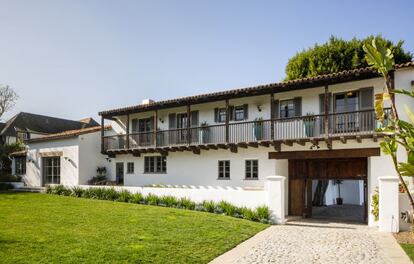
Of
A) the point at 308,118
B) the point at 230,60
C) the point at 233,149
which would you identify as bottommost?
the point at 233,149

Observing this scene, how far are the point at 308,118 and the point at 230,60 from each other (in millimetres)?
A: 4922

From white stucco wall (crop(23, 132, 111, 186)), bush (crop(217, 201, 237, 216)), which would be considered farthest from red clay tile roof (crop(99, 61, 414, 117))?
bush (crop(217, 201, 237, 216))

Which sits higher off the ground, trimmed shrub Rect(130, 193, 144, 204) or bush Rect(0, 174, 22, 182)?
bush Rect(0, 174, 22, 182)

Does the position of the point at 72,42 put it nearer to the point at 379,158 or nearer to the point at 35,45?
the point at 35,45

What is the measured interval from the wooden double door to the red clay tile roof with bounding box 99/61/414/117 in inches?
158

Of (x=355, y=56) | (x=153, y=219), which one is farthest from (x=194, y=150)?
(x=355, y=56)

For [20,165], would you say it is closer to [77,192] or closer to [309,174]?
[77,192]

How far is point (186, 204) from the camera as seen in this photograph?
17.9 meters

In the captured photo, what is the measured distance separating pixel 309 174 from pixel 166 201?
7.76 meters

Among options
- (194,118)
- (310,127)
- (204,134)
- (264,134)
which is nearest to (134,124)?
(194,118)

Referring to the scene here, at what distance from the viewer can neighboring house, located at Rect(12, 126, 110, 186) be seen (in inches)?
981

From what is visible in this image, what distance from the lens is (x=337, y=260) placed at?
9.05 m

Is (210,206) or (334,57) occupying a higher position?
(334,57)

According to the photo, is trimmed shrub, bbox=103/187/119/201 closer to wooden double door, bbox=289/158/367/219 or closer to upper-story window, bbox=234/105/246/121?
→ upper-story window, bbox=234/105/246/121
